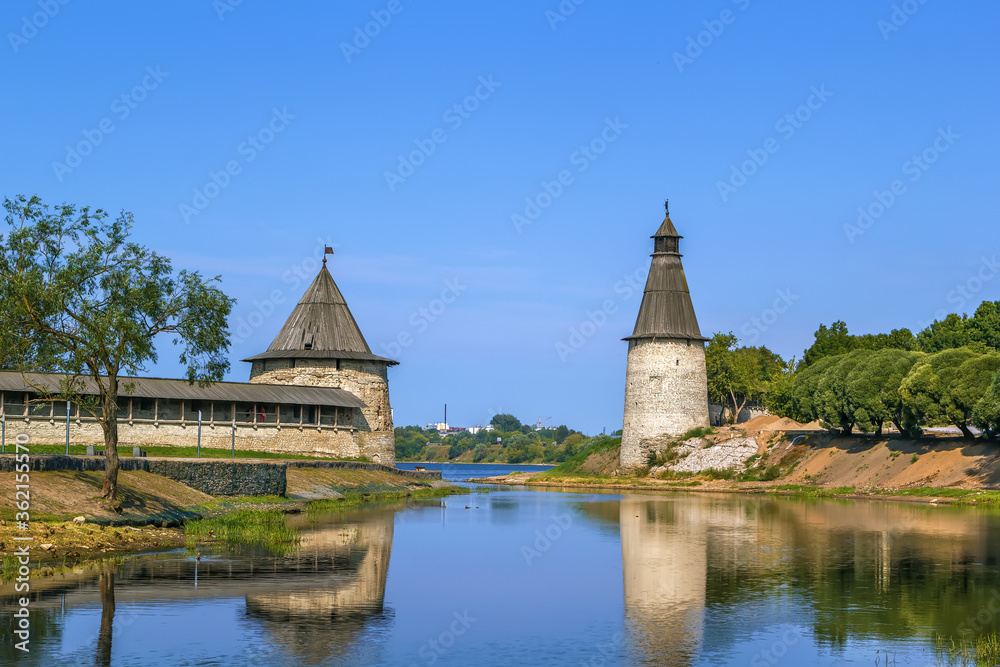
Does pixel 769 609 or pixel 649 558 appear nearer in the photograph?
pixel 769 609

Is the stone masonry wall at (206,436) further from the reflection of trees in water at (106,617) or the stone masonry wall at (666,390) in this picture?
the reflection of trees in water at (106,617)

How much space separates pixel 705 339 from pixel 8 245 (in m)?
51.8

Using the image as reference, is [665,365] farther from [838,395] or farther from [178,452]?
[178,452]

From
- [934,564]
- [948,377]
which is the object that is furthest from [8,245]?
[948,377]

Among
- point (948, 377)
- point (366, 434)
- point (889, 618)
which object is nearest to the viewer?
point (889, 618)

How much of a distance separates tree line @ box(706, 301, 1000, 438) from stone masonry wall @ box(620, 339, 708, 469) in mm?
6776

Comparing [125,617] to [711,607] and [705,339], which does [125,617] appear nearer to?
[711,607]

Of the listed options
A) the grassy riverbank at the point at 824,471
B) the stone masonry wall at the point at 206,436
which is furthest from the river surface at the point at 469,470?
the stone masonry wall at the point at 206,436

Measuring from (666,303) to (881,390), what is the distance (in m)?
18.3

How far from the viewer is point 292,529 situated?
27734 mm

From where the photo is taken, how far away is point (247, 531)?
25.9 metres

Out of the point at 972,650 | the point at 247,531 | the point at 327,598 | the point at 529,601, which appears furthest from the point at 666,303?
the point at 972,650

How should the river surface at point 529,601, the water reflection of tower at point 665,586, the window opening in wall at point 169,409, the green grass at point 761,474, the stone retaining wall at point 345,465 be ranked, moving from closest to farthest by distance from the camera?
the river surface at point 529,601
the water reflection of tower at point 665,586
the stone retaining wall at point 345,465
the window opening in wall at point 169,409
the green grass at point 761,474

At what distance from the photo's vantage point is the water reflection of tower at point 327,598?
13.8 m
